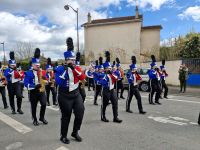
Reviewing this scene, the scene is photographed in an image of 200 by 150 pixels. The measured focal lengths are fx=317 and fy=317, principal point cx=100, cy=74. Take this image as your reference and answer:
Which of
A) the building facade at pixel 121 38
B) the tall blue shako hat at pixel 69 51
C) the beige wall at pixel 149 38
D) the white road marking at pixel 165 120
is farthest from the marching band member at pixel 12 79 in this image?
the beige wall at pixel 149 38

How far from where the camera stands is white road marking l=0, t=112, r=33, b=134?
27.1 feet

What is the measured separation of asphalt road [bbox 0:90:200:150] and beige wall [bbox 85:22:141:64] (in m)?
29.7

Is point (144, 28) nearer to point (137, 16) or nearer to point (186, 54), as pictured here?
point (137, 16)

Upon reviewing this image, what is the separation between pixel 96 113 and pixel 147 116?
1.85 m

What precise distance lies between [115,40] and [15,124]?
3325cm

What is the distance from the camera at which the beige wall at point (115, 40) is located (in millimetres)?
40500

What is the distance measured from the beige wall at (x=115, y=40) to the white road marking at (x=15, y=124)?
30.7 metres

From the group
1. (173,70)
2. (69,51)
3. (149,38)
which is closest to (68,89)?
Result: (69,51)

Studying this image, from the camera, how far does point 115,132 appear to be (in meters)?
7.82

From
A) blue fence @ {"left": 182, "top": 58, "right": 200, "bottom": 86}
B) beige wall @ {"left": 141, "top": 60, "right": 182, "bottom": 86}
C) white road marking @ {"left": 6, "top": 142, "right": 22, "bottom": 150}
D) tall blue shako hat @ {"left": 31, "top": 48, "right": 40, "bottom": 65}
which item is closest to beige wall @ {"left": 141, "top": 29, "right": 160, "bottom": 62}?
beige wall @ {"left": 141, "top": 60, "right": 182, "bottom": 86}

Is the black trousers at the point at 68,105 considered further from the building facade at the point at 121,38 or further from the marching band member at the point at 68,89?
the building facade at the point at 121,38

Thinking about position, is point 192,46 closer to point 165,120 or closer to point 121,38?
point 121,38

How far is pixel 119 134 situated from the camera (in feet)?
24.9

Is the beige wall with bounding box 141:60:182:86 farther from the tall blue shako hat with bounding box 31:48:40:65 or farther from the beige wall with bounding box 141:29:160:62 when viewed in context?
Answer: the beige wall with bounding box 141:29:160:62
